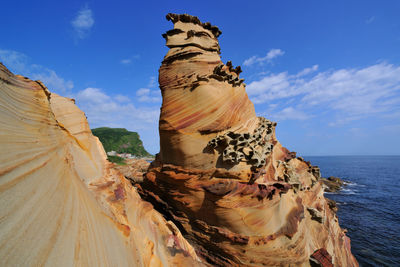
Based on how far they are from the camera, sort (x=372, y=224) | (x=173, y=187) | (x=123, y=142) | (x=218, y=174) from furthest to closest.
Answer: (x=123, y=142)
(x=372, y=224)
(x=173, y=187)
(x=218, y=174)

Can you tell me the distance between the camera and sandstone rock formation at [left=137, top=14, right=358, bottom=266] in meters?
4.56

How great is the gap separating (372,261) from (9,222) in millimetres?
15323

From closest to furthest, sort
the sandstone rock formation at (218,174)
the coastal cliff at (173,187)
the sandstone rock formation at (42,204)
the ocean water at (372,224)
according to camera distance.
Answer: the sandstone rock formation at (42,204) < the coastal cliff at (173,187) < the sandstone rock formation at (218,174) < the ocean water at (372,224)

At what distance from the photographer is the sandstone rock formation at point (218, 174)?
4559 mm

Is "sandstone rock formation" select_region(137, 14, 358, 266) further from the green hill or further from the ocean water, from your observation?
the green hill

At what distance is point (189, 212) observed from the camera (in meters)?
5.00

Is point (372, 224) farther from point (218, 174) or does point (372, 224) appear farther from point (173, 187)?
point (173, 187)

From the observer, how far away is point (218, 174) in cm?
472

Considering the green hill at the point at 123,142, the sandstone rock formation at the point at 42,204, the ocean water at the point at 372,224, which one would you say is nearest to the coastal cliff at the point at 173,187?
the sandstone rock formation at the point at 42,204

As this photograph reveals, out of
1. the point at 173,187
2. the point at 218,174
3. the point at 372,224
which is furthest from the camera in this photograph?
the point at 372,224

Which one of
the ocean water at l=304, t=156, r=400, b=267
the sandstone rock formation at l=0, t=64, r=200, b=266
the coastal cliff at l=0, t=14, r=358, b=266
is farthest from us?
the ocean water at l=304, t=156, r=400, b=267

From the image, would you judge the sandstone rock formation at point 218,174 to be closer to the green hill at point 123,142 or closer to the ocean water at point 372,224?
the ocean water at point 372,224

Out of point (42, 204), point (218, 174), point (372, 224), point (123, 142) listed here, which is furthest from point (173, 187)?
point (123, 142)

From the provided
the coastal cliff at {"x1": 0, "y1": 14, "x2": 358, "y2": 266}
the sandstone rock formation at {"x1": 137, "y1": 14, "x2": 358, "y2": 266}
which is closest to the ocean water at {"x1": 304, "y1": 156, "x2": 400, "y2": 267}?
the coastal cliff at {"x1": 0, "y1": 14, "x2": 358, "y2": 266}
